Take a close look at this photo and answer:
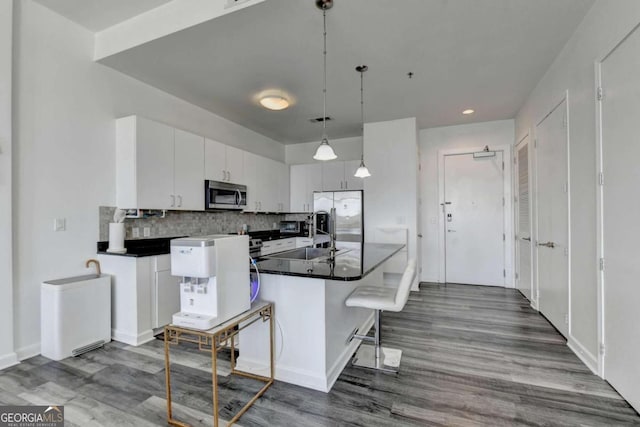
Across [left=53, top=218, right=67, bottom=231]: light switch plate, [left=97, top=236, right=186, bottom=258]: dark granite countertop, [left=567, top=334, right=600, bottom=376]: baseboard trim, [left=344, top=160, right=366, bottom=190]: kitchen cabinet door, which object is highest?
[left=344, top=160, right=366, bottom=190]: kitchen cabinet door

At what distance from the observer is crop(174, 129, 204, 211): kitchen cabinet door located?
3508 mm

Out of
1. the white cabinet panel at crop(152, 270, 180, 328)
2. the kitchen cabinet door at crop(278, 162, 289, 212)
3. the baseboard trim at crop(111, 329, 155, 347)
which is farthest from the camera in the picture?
the kitchen cabinet door at crop(278, 162, 289, 212)

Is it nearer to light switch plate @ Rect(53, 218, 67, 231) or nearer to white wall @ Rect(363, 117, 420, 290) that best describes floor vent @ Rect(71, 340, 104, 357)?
light switch plate @ Rect(53, 218, 67, 231)

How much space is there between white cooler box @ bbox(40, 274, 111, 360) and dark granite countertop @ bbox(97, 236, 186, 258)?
317 mm

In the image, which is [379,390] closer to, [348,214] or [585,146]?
[585,146]

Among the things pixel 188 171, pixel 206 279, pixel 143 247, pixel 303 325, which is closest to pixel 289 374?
pixel 303 325

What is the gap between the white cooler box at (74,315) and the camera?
2461 millimetres

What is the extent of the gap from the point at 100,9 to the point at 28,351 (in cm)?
291

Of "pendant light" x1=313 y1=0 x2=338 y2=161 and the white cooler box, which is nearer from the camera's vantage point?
"pendant light" x1=313 y1=0 x2=338 y2=161

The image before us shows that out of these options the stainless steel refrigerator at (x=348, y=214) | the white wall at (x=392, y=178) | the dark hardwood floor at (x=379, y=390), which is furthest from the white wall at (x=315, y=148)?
the dark hardwood floor at (x=379, y=390)

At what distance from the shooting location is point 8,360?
2332 mm

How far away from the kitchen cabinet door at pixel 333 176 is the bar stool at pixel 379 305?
3093 mm

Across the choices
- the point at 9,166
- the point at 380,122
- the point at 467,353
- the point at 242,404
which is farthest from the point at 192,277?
the point at 380,122

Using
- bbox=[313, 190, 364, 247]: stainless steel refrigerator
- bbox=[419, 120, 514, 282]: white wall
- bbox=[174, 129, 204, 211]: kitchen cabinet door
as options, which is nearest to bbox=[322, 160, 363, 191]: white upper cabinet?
bbox=[313, 190, 364, 247]: stainless steel refrigerator
